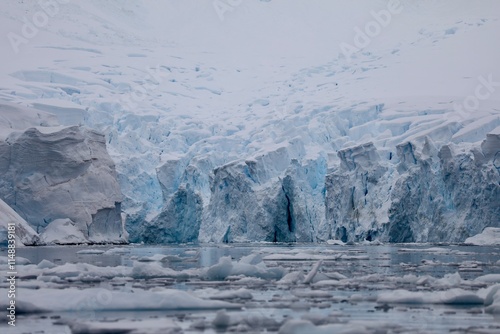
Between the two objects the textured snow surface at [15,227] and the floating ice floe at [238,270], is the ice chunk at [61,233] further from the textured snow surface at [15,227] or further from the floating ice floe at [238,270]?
the floating ice floe at [238,270]

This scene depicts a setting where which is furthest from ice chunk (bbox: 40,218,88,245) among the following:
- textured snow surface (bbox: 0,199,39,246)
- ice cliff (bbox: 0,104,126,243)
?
textured snow surface (bbox: 0,199,39,246)

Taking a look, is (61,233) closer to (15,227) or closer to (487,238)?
(15,227)

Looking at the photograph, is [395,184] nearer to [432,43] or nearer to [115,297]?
[115,297]

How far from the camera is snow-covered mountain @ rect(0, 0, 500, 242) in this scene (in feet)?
99.7

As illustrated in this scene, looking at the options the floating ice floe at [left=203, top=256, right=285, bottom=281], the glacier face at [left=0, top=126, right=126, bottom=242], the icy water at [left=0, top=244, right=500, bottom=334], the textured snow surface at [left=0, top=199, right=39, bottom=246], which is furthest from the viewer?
the glacier face at [left=0, top=126, right=126, bottom=242]

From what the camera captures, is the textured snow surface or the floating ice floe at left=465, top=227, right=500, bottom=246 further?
the floating ice floe at left=465, top=227, right=500, bottom=246

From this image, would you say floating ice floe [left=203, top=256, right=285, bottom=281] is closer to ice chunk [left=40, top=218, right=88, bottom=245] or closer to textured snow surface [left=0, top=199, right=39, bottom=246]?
textured snow surface [left=0, top=199, right=39, bottom=246]

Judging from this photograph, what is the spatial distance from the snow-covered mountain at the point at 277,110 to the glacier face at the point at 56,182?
4.41m

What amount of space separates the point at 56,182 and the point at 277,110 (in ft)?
91.6

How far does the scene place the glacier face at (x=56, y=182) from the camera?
1054 inches

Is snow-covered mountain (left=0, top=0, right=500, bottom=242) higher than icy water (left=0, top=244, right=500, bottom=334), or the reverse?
snow-covered mountain (left=0, top=0, right=500, bottom=242)

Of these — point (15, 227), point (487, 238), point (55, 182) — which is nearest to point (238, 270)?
point (15, 227)

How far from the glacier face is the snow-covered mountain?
14.5 ft

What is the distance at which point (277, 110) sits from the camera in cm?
5372
